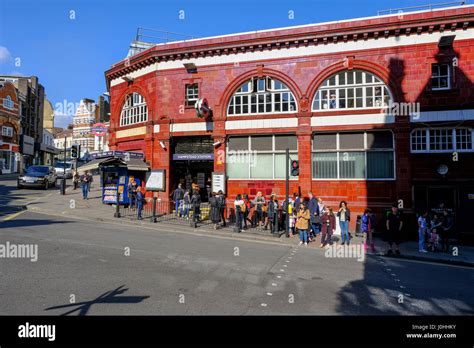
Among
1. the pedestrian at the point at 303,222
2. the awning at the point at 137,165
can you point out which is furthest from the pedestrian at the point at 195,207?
the pedestrian at the point at 303,222

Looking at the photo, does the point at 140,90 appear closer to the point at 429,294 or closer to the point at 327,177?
the point at 327,177

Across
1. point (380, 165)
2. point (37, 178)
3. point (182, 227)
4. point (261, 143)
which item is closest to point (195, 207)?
point (182, 227)

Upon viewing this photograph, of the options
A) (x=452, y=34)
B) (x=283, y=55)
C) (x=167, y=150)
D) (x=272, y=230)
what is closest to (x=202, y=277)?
(x=272, y=230)

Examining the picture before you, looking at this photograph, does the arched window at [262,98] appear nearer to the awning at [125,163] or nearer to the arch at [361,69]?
the arch at [361,69]

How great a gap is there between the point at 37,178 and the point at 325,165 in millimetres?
23349

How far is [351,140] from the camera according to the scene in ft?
53.4

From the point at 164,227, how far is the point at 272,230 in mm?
5116

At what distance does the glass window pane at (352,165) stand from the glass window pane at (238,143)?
17.2 ft

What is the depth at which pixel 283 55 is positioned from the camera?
17.3m

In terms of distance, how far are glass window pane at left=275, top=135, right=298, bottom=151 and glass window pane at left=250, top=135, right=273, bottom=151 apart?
0.40m

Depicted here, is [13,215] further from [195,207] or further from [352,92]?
[352,92]

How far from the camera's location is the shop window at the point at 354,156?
15719mm

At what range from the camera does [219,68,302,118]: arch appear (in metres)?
17.0

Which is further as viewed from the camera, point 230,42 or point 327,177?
point 230,42
